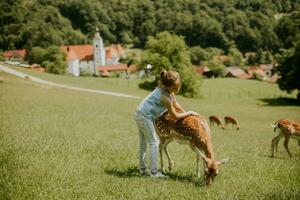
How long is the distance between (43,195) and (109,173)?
2259 mm

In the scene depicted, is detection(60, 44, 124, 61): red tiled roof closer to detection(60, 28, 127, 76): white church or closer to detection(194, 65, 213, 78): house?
detection(60, 28, 127, 76): white church

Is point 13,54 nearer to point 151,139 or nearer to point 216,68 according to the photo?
point 151,139

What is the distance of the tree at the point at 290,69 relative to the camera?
64.2m

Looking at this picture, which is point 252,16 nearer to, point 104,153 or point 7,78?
point 7,78

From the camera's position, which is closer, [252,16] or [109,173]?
[109,173]

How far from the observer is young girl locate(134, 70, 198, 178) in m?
8.76

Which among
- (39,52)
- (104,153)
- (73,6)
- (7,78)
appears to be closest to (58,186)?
(104,153)

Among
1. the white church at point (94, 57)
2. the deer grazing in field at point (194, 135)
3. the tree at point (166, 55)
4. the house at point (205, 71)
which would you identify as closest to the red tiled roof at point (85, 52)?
the white church at point (94, 57)

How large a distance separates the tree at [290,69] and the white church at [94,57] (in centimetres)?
6617

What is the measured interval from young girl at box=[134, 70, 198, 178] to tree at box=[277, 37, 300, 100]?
57.2 metres

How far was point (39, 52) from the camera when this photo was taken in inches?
3152

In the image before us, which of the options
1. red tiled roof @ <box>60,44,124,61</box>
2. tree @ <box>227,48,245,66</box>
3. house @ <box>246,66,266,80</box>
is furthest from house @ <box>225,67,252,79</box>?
red tiled roof @ <box>60,44,124,61</box>

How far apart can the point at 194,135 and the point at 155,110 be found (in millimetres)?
988

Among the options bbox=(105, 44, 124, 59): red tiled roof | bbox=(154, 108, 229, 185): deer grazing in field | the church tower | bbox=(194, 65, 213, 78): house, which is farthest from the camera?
bbox=(105, 44, 124, 59): red tiled roof
